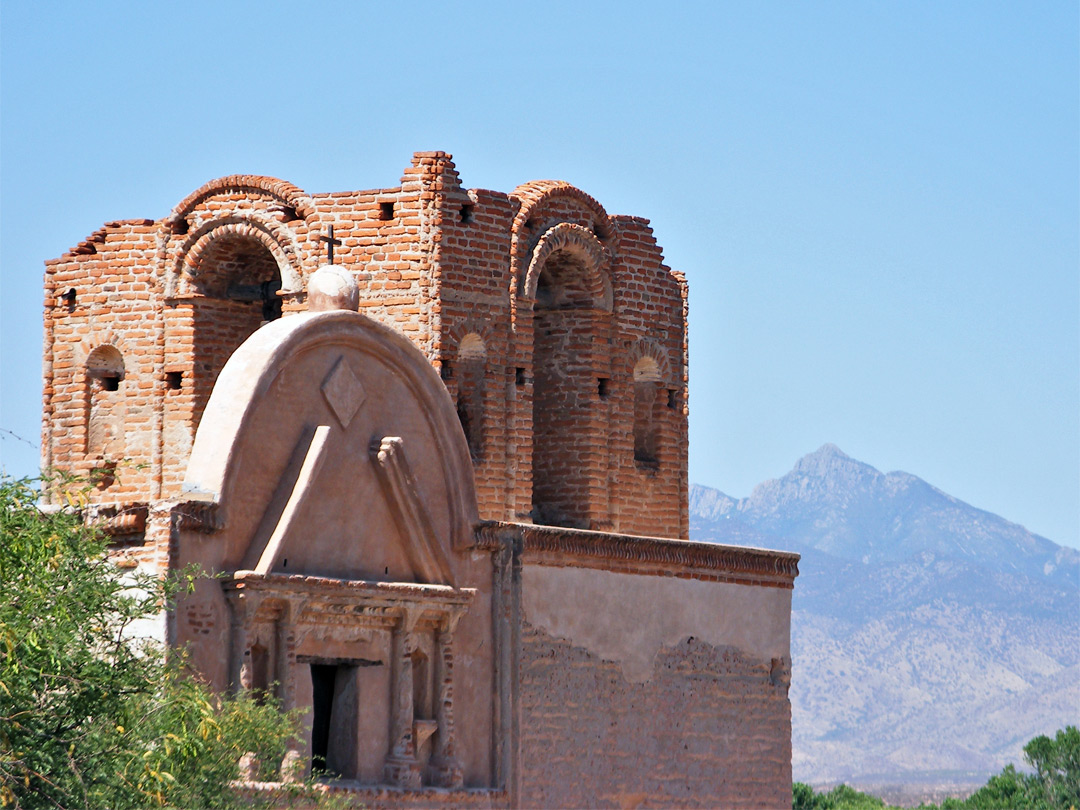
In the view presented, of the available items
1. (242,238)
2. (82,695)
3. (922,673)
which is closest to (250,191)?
(242,238)

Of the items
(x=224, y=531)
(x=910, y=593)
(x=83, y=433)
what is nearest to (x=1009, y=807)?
(x=83, y=433)

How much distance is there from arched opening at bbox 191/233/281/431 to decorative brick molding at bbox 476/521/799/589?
389cm

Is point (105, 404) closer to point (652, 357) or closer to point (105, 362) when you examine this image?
point (105, 362)

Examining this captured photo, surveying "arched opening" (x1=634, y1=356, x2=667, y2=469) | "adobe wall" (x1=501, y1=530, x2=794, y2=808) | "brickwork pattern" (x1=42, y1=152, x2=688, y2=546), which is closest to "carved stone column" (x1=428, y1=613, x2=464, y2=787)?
"adobe wall" (x1=501, y1=530, x2=794, y2=808)

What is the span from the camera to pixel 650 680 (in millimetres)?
21562

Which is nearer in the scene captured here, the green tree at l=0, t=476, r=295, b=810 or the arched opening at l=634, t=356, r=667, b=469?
the green tree at l=0, t=476, r=295, b=810

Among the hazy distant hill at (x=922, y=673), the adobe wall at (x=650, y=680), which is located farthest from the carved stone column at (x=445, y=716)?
the hazy distant hill at (x=922, y=673)

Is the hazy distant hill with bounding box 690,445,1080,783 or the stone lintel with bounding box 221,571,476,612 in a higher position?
the hazy distant hill with bounding box 690,445,1080,783

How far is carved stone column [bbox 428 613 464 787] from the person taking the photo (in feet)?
63.3

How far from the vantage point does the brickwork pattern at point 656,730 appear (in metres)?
20.3

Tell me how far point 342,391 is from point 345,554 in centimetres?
140

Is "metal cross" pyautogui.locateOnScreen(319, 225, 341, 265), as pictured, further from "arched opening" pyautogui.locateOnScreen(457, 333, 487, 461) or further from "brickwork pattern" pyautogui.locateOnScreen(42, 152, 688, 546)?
"arched opening" pyautogui.locateOnScreen(457, 333, 487, 461)

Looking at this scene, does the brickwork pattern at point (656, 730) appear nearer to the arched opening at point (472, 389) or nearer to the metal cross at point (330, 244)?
the arched opening at point (472, 389)

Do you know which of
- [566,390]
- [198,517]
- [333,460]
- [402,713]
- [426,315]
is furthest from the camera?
[566,390]
